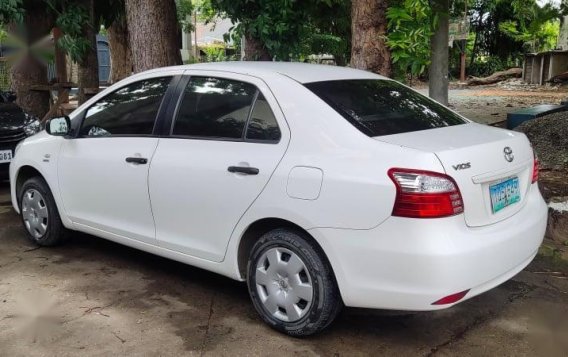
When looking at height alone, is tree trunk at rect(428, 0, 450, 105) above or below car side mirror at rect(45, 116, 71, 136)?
above

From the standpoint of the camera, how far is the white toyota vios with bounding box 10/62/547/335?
9.50 feet

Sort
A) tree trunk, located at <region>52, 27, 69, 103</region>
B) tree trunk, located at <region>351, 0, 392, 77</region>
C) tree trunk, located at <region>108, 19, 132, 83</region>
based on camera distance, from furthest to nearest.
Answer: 1. tree trunk, located at <region>108, 19, 132, 83</region>
2. tree trunk, located at <region>52, 27, 69, 103</region>
3. tree trunk, located at <region>351, 0, 392, 77</region>

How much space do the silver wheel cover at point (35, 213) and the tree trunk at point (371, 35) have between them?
10.5 feet

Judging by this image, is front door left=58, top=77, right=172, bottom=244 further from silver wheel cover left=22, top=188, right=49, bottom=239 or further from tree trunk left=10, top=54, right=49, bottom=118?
tree trunk left=10, top=54, right=49, bottom=118

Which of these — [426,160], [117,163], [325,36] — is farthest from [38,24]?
[426,160]

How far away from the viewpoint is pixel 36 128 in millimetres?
7715

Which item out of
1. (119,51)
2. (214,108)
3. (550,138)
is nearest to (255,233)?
(214,108)

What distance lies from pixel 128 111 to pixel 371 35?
2609 mm

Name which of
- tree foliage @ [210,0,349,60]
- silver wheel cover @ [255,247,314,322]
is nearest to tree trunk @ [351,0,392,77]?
tree foliage @ [210,0,349,60]

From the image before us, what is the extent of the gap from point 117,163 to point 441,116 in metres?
2.22

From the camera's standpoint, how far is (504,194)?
10.5ft

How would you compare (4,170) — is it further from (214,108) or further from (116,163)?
(214,108)

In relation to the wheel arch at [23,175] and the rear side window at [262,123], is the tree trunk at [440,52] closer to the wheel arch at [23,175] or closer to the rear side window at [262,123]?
the rear side window at [262,123]

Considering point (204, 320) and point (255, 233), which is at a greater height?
point (255, 233)
